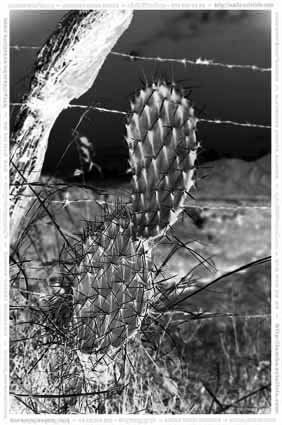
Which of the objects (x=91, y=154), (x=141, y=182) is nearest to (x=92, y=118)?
(x=91, y=154)

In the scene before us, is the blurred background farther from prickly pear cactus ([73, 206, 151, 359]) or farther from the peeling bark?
prickly pear cactus ([73, 206, 151, 359])

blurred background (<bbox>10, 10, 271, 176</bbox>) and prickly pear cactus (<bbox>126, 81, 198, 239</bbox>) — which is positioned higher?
blurred background (<bbox>10, 10, 271, 176</bbox>)

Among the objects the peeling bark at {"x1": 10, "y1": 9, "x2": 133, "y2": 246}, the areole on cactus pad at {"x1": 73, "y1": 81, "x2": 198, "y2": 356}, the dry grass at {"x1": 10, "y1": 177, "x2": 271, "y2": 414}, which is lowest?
the dry grass at {"x1": 10, "y1": 177, "x2": 271, "y2": 414}

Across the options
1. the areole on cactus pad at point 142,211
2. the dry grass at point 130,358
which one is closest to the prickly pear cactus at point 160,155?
the areole on cactus pad at point 142,211

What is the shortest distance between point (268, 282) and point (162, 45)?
147 centimetres

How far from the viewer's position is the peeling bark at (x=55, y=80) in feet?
4.49

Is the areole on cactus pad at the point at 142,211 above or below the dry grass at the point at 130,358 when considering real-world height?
above

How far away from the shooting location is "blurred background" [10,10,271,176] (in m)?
1.44

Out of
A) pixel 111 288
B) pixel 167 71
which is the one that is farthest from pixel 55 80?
Result: pixel 111 288

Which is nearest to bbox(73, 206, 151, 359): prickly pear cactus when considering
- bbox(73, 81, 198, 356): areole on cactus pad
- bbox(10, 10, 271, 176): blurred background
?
bbox(73, 81, 198, 356): areole on cactus pad

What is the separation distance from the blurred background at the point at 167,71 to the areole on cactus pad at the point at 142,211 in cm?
29

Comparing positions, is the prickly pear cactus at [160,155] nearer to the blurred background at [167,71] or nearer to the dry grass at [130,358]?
the dry grass at [130,358]
